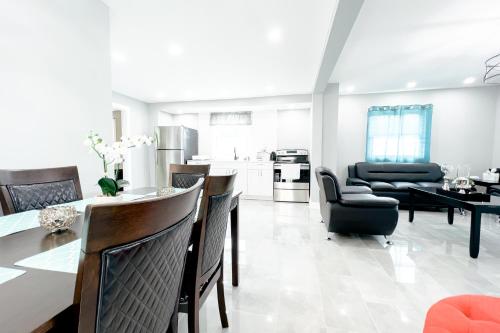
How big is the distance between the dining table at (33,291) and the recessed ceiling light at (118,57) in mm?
2838

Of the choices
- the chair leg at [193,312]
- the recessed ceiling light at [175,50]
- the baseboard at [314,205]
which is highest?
the recessed ceiling light at [175,50]

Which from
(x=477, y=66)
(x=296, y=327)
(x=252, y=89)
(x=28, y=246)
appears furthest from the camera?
(x=252, y=89)

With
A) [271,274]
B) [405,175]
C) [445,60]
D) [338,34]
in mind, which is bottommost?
[271,274]

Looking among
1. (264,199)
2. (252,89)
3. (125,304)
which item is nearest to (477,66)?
(252,89)

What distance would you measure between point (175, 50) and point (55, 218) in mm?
2573

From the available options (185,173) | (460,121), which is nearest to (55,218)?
(185,173)

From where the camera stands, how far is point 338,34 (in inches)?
80.3

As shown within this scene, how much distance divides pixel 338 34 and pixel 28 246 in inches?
103

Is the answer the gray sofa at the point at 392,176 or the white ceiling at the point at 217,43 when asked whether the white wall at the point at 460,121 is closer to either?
the gray sofa at the point at 392,176

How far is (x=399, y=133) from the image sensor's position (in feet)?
15.2

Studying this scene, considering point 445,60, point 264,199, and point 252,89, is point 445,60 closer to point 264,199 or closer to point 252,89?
point 252,89

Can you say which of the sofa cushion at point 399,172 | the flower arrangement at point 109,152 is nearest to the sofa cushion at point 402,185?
the sofa cushion at point 399,172

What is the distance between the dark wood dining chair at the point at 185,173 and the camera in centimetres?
217

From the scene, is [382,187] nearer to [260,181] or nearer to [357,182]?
[357,182]
